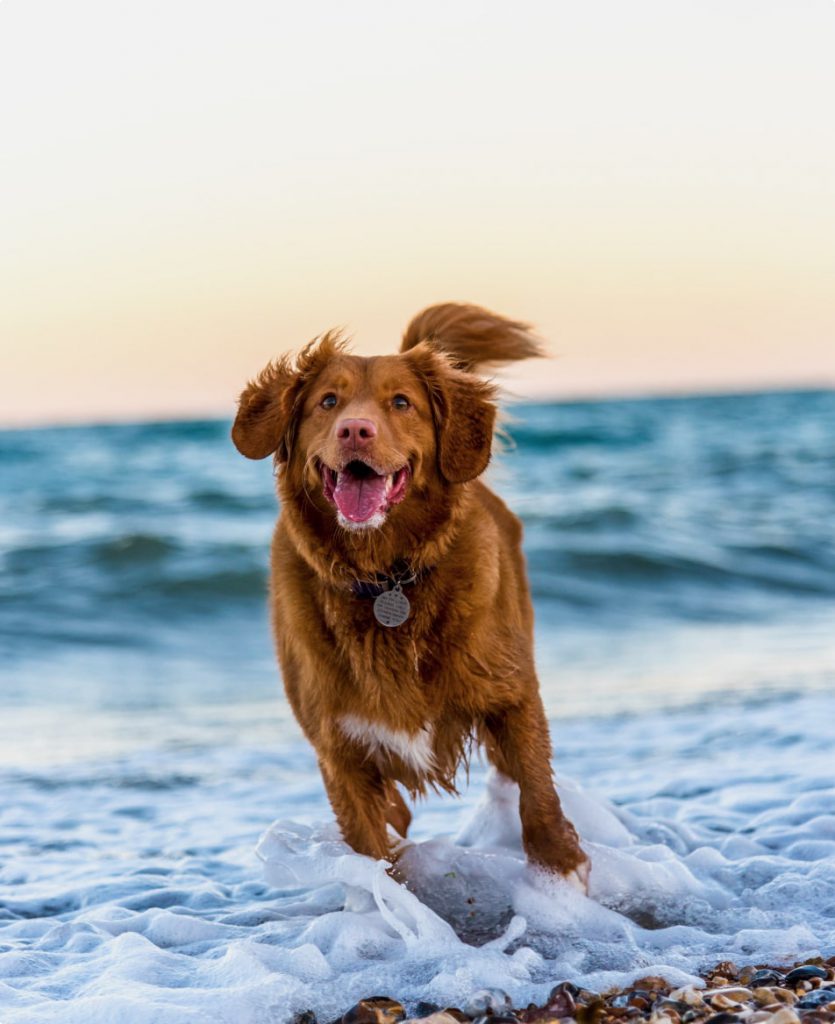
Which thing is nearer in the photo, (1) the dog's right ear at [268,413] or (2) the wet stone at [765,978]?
(2) the wet stone at [765,978]

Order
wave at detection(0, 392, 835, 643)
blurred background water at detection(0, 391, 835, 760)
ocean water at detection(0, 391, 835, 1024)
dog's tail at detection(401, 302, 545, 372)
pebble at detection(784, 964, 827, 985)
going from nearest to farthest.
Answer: pebble at detection(784, 964, 827, 985) < ocean water at detection(0, 391, 835, 1024) < dog's tail at detection(401, 302, 545, 372) < blurred background water at detection(0, 391, 835, 760) < wave at detection(0, 392, 835, 643)

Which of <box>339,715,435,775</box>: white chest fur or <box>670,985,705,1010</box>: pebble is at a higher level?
<box>339,715,435,775</box>: white chest fur

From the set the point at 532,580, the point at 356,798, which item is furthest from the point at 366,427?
the point at 532,580

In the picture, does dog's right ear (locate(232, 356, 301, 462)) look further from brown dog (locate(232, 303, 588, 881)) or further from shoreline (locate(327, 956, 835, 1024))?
shoreline (locate(327, 956, 835, 1024))

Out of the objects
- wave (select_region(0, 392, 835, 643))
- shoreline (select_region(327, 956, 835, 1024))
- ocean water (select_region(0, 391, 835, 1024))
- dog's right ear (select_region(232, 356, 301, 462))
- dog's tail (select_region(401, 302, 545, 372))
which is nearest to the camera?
shoreline (select_region(327, 956, 835, 1024))

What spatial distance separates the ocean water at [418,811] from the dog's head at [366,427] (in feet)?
3.03

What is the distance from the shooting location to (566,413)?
39.7 meters

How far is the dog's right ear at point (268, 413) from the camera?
14.0 ft

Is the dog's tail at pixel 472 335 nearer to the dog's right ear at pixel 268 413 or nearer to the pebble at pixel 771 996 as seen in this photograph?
the dog's right ear at pixel 268 413

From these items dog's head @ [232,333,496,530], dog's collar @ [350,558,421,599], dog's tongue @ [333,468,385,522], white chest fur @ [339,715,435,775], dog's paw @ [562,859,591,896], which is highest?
dog's head @ [232,333,496,530]

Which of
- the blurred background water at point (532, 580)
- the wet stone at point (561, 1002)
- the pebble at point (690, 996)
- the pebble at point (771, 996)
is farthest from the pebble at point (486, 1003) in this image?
the blurred background water at point (532, 580)

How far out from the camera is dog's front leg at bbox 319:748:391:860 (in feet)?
14.2

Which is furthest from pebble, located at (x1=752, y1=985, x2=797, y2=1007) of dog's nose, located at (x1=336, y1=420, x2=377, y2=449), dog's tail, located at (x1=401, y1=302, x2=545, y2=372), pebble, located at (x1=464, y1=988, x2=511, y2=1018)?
dog's tail, located at (x1=401, y1=302, x2=545, y2=372)

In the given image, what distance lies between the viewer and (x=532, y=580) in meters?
12.8
